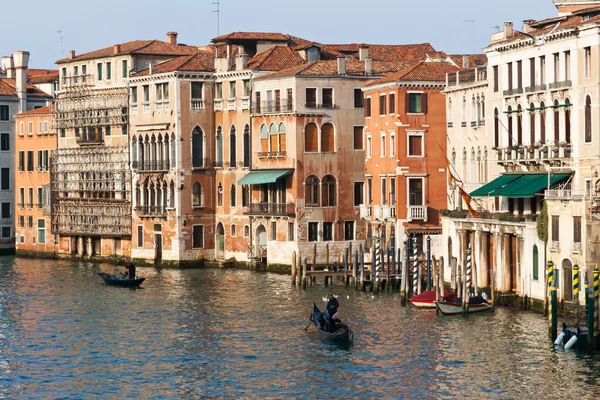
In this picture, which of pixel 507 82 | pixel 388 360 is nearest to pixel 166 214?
pixel 507 82

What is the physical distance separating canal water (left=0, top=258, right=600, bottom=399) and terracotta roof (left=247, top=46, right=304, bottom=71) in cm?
1594

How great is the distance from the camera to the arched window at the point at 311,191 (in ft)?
248

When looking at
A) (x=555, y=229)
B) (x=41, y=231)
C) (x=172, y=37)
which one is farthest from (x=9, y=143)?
(x=555, y=229)

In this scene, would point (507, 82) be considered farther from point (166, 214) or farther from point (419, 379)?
point (166, 214)

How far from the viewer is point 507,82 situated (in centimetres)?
5900

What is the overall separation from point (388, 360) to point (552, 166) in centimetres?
1227

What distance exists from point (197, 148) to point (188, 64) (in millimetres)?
4441

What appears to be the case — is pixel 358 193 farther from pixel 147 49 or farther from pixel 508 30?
pixel 508 30

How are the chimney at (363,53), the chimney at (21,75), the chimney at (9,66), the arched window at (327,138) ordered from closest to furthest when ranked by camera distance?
the arched window at (327,138) → the chimney at (363,53) → the chimney at (21,75) → the chimney at (9,66)

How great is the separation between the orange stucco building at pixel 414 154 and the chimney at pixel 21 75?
33.3 m

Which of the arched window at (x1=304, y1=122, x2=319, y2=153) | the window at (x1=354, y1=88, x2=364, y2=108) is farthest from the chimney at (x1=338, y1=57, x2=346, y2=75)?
the arched window at (x1=304, y1=122, x2=319, y2=153)

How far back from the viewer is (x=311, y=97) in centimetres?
7569

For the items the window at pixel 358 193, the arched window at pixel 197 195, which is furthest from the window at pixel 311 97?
the arched window at pixel 197 195

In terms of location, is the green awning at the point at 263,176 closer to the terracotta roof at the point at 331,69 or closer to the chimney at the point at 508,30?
the terracotta roof at the point at 331,69
